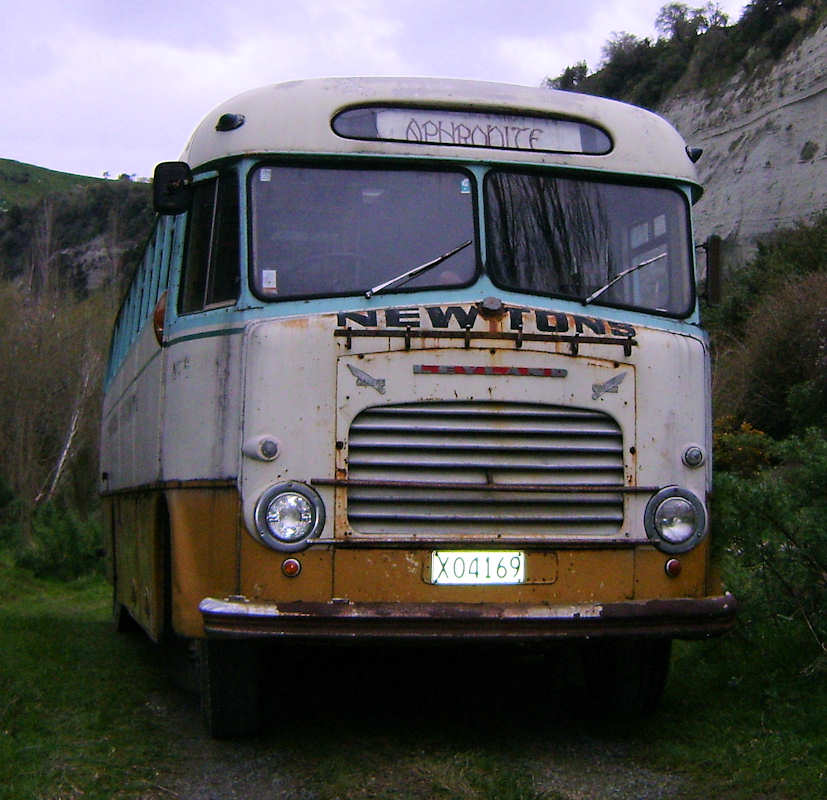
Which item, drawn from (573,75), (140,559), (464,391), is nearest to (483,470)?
(464,391)

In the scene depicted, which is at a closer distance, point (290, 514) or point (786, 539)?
point (290, 514)

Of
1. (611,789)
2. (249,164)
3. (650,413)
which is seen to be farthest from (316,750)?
(249,164)

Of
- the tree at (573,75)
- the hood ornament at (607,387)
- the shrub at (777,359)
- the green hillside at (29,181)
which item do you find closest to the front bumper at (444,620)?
the hood ornament at (607,387)

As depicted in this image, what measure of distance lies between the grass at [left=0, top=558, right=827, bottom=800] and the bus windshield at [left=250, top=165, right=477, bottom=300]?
88.7 inches

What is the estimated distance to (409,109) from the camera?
21.3 ft

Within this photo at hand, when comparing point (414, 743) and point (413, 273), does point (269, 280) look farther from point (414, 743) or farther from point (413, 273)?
point (414, 743)

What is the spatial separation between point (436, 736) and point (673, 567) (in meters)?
1.51

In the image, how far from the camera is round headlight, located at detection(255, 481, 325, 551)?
19.0ft

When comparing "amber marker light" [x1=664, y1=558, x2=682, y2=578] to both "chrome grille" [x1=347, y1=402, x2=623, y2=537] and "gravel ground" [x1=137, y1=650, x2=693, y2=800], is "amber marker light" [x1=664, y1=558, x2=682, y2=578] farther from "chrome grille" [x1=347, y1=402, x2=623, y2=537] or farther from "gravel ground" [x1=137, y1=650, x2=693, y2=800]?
"gravel ground" [x1=137, y1=650, x2=693, y2=800]

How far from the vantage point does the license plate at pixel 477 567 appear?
588 centimetres

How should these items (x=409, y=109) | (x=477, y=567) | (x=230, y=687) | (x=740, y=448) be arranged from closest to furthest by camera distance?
(x=477, y=567), (x=230, y=687), (x=409, y=109), (x=740, y=448)

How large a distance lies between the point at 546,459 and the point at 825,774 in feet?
5.95

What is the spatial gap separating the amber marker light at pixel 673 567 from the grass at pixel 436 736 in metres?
0.84

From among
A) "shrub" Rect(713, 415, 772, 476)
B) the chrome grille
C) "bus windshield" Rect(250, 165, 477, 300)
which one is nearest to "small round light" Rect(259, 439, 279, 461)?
the chrome grille
